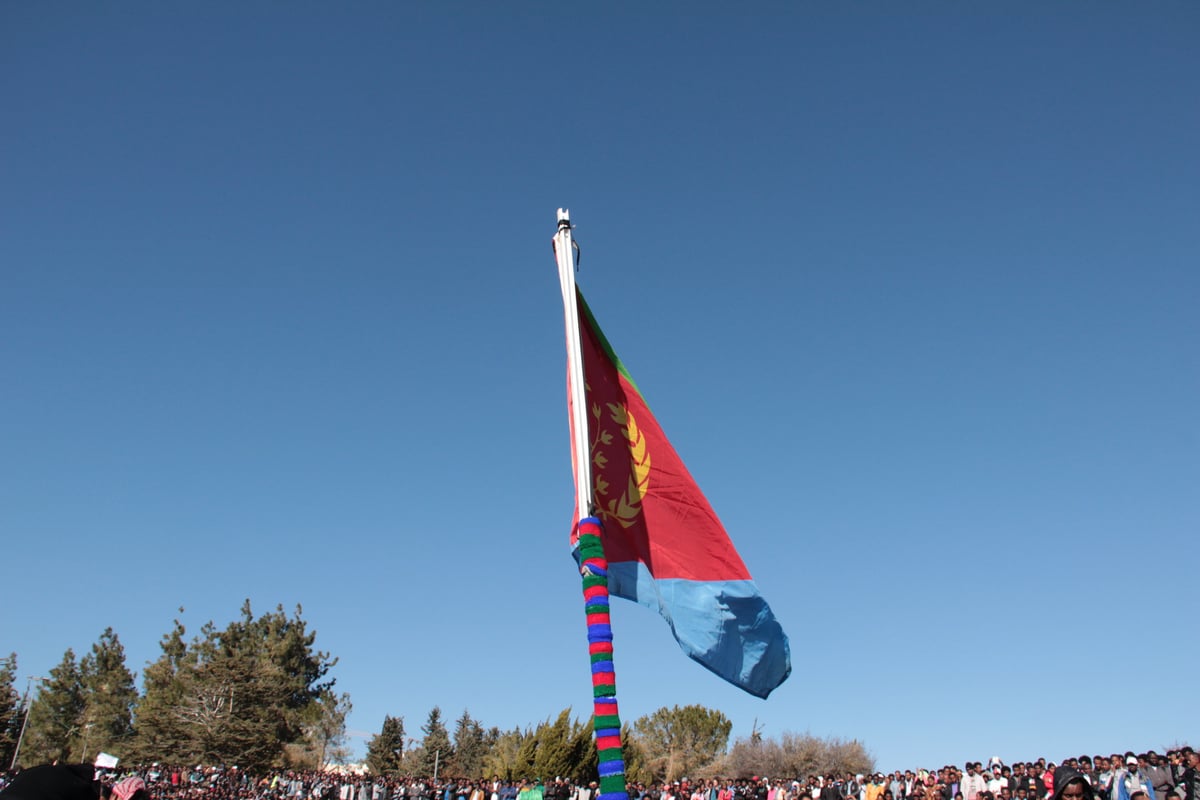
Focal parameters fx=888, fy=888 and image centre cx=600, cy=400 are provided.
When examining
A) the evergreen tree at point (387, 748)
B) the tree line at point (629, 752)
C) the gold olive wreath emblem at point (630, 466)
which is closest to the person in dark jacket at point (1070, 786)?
the gold olive wreath emblem at point (630, 466)

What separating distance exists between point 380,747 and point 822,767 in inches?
1231

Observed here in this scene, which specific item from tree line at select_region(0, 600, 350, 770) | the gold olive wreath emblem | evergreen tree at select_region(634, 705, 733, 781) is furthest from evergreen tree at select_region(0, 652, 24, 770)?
the gold olive wreath emblem

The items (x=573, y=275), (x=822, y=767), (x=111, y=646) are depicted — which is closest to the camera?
(x=573, y=275)

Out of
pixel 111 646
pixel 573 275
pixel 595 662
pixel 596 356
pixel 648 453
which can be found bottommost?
pixel 595 662

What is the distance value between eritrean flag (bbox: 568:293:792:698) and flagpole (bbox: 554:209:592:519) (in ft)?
0.82

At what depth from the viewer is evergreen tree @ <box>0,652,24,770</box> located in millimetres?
52344

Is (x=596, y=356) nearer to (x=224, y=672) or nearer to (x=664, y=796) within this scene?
(x=664, y=796)

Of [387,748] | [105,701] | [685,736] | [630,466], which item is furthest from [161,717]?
[630,466]

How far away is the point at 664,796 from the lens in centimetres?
2783

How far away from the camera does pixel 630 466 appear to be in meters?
11.9

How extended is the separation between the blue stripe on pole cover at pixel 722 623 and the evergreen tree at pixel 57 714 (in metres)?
72.9

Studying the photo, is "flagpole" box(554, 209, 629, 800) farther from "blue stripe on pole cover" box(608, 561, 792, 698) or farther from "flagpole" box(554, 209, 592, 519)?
"blue stripe on pole cover" box(608, 561, 792, 698)

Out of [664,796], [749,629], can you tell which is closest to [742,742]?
[664,796]

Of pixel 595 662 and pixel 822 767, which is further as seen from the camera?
pixel 822 767
